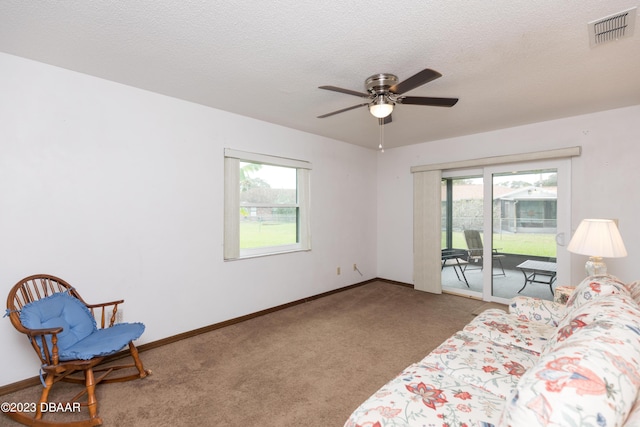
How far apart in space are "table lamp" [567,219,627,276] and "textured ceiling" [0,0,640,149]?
1.26 m

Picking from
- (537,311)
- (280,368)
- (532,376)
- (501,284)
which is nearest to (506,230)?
(501,284)

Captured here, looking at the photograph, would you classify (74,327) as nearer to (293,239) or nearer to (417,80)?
(293,239)

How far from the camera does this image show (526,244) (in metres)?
3.97

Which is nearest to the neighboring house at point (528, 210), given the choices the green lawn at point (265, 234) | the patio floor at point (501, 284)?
the patio floor at point (501, 284)

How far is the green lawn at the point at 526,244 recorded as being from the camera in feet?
12.4

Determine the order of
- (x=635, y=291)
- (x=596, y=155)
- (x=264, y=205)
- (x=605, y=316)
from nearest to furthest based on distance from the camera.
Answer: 1. (x=605, y=316)
2. (x=635, y=291)
3. (x=596, y=155)
4. (x=264, y=205)

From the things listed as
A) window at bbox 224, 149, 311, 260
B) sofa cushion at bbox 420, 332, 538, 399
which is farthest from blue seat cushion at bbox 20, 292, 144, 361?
sofa cushion at bbox 420, 332, 538, 399

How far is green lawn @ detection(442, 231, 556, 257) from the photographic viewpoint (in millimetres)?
3792

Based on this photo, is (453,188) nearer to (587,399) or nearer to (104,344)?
(587,399)

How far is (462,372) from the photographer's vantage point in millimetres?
1550

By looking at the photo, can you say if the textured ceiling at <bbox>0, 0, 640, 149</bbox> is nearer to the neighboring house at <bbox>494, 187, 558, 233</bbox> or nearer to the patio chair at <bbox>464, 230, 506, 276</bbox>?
the neighboring house at <bbox>494, 187, 558, 233</bbox>

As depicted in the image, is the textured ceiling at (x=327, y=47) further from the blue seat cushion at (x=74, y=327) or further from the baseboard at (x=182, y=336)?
the baseboard at (x=182, y=336)

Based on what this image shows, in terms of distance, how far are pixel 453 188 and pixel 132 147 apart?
4.34m

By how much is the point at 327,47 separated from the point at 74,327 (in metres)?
2.69
